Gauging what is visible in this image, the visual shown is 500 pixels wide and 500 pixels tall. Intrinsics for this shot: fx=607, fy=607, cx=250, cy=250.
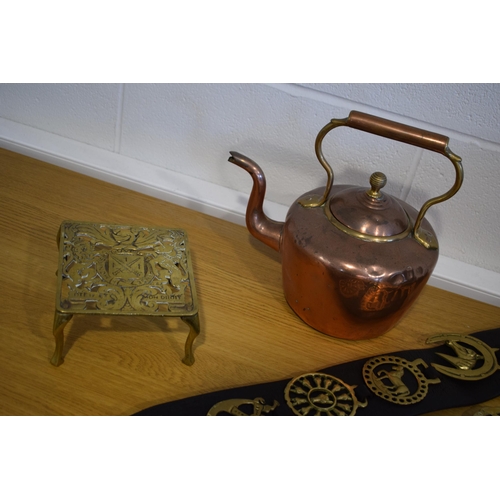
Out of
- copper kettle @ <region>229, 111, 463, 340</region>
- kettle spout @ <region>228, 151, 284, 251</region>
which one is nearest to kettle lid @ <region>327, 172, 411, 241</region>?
copper kettle @ <region>229, 111, 463, 340</region>

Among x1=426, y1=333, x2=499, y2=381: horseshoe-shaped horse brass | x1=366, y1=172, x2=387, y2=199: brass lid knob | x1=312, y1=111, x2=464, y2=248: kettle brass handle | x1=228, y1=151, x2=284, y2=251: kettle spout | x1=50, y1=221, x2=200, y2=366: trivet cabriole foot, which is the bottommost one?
x1=426, y1=333, x2=499, y2=381: horseshoe-shaped horse brass

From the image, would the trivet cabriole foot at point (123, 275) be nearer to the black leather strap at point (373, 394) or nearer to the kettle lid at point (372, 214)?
the black leather strap at point (373, 394)

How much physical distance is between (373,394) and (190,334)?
0.29 meters

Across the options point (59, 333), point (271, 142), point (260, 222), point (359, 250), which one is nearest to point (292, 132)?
point (271, 142)

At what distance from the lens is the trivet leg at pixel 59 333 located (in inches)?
31.6

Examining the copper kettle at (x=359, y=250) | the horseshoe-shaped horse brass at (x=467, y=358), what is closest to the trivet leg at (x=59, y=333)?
the copper kettle at (x=359, y=250)

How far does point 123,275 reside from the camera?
0.89m

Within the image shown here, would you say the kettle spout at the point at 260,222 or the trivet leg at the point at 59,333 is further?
the kettle spout at the point at 260,222

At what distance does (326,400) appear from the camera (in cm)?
87

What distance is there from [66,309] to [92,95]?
551 mm

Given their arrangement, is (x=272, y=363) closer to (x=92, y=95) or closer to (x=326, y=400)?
(x=326, y=400)

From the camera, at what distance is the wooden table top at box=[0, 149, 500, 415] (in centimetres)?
83

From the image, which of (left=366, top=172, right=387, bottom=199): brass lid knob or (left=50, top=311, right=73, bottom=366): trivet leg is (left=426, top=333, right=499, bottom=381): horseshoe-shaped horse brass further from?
(left=50, top=311, right=73, bottom=366): trivet leg

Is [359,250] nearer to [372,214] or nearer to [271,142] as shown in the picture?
[372,214]
